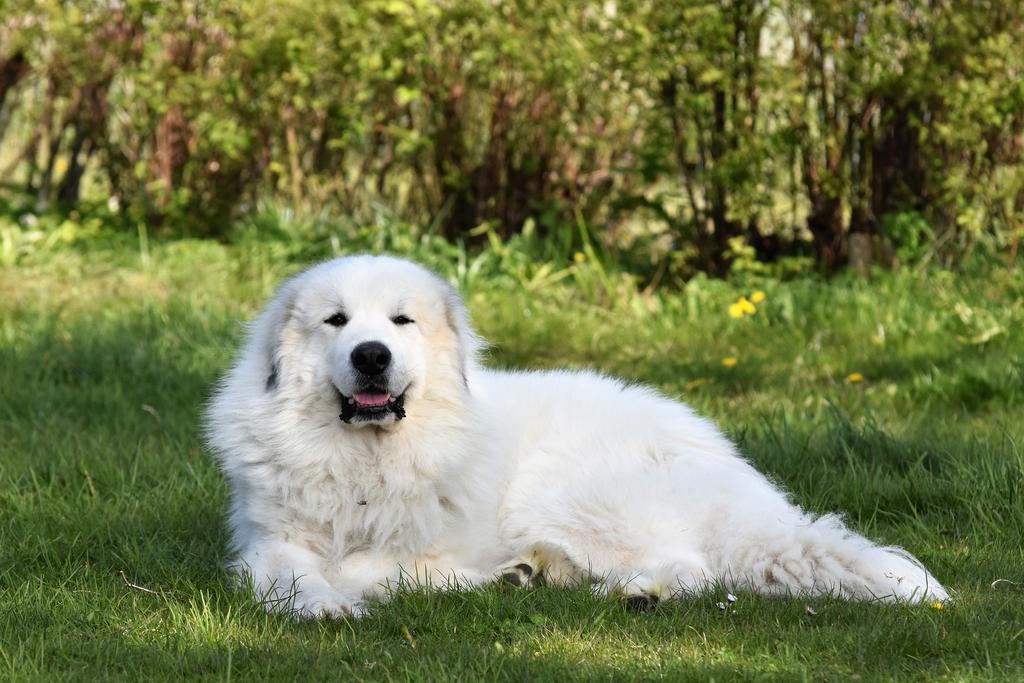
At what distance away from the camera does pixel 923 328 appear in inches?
265

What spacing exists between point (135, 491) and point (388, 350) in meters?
1.46

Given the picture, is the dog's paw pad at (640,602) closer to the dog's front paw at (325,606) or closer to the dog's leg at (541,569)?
the dog's leg at (541,569)

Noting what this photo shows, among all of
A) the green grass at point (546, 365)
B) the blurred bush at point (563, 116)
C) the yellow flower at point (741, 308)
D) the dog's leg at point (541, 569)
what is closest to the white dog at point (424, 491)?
the dog's leg at point (541, 569)

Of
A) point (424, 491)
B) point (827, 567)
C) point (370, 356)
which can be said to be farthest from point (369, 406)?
point (827, 567)

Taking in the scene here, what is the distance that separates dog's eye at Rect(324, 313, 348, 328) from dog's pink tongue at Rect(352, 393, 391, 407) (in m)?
0.21

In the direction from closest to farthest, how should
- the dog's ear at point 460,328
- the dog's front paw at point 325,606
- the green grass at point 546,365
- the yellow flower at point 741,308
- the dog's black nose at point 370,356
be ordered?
1. the green grass at point 546,365
2. the dog's front paw at point 325,606
3. the dog's black nose at point 370,356
4. the dog's ear at point 460,328
5. the yellow flower at point 741,308

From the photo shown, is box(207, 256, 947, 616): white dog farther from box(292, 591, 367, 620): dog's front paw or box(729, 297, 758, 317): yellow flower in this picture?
box(729, 297, 758, 317): yellow flower

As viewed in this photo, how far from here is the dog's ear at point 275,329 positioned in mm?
3756

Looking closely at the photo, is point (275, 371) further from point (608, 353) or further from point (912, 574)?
point (608, 353)

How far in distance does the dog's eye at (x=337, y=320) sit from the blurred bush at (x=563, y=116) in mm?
4176

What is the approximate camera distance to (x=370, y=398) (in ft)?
12.0

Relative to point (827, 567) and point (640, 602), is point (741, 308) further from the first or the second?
point (640, 602)

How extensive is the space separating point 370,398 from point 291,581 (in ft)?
1.76

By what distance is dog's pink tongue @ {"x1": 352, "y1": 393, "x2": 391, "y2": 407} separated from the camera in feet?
11.9
